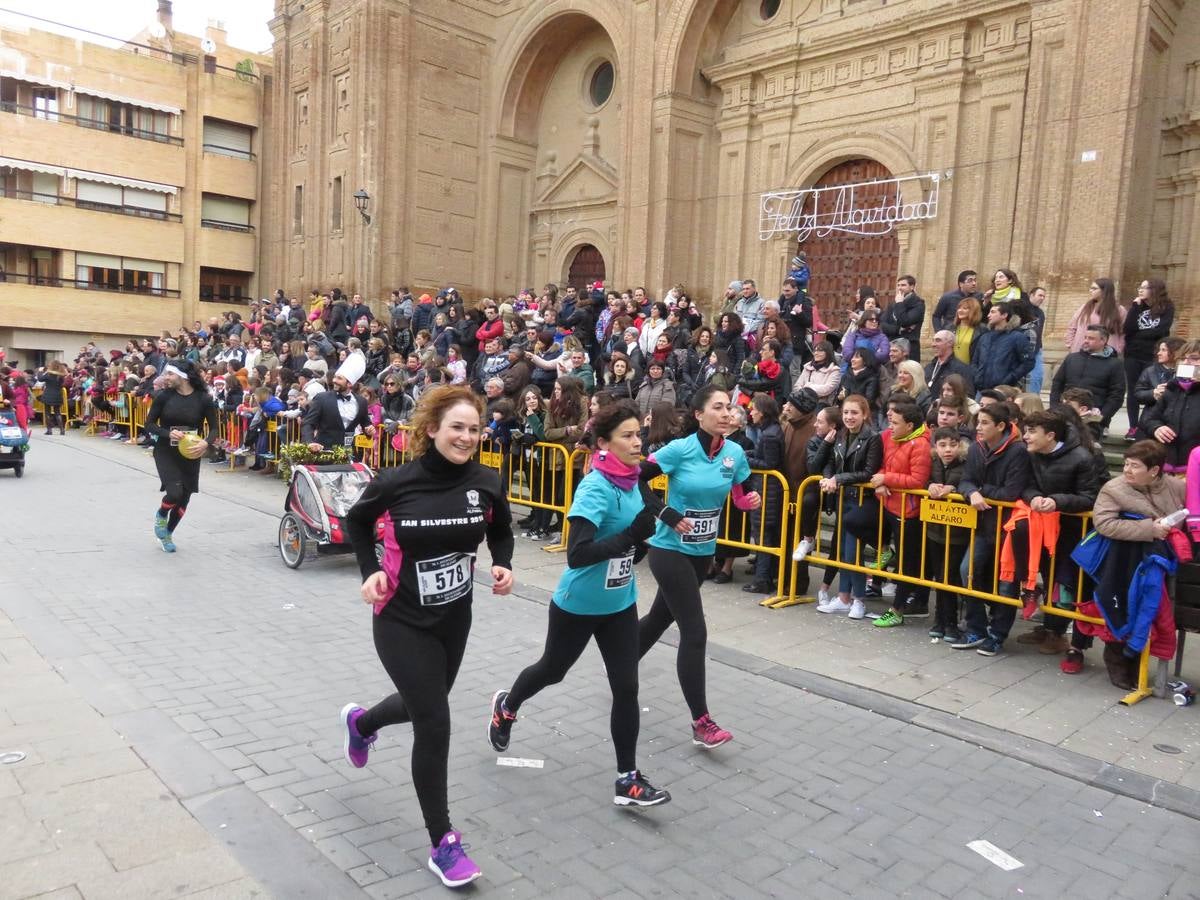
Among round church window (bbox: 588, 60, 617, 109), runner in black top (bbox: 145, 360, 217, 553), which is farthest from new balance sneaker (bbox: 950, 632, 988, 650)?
round church window (bbox: 588, 60, 617, 109)

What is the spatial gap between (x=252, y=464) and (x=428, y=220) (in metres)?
12.8

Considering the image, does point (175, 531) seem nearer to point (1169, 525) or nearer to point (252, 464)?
point (252, 464)

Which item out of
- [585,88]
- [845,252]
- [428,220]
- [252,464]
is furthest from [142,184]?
[845,252]

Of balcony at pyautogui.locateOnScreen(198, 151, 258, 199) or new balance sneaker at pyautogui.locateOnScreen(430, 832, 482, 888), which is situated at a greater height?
balcony at pyautogui.locateOnScreen(198, 151, 258, 199)

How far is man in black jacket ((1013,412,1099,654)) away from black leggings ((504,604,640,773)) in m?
3.48

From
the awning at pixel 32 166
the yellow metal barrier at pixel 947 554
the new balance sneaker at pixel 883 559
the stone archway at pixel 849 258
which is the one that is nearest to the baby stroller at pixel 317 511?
the yellow metal barrier at pixel 947 554

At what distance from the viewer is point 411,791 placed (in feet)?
14.1

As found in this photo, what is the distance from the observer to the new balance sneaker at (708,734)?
4.87 m

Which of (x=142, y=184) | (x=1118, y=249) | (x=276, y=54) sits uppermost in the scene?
(x=276, y=54)

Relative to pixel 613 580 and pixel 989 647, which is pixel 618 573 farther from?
pixel 989 647

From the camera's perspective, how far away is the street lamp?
83.3 ft

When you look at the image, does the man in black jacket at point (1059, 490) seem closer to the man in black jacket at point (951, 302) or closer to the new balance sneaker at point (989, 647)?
the new balance sneaker at point (989, 647)

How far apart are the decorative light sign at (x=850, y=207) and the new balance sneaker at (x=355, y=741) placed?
16.2 meters

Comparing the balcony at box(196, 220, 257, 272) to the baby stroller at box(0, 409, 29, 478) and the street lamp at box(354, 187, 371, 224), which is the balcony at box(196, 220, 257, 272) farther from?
the baby stroller at box(0, 409, 29, 478)
